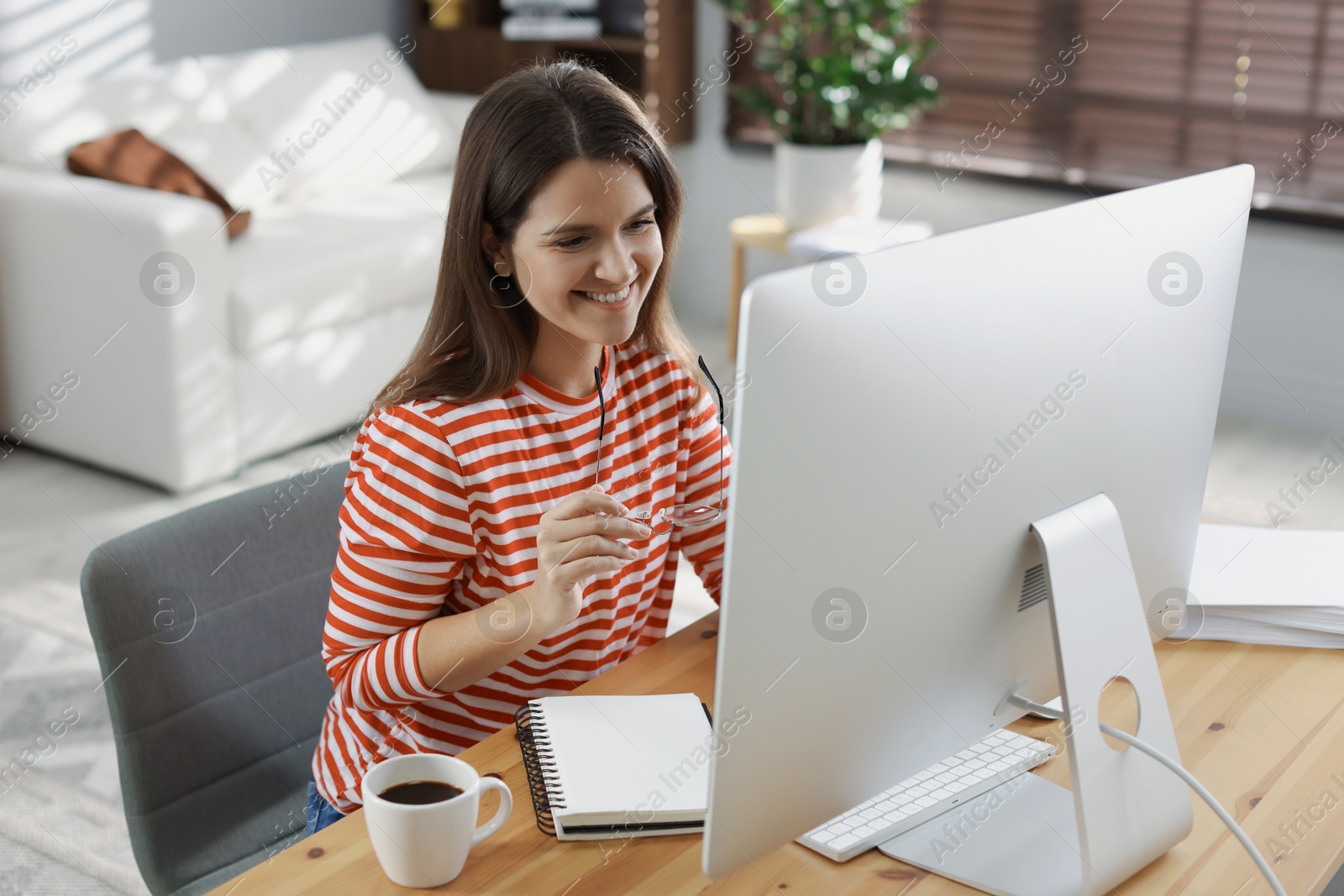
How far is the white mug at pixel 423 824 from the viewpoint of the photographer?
82 cm

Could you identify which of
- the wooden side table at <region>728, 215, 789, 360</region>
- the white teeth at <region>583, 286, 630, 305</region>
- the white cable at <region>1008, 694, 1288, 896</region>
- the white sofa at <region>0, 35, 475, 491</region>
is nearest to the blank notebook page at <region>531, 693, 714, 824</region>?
the white cable at <region>1008, 694, 1288, 896</region>

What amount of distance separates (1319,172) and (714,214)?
1890 millimetres

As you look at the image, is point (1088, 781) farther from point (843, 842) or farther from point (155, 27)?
point (155, 27)

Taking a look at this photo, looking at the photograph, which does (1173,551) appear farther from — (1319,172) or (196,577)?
(1319,172)

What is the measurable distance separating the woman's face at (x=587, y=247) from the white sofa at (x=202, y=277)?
1.92 meters

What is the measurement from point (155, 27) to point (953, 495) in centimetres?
383

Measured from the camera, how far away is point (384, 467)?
107 centimetres

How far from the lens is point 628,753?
3.20ft

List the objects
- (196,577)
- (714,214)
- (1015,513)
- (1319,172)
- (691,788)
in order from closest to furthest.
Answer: (1015,513) → (691,788) → (196,577) → (1319,172) → (714,214)

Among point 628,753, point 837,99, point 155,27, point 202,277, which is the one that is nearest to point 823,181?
point 837,99

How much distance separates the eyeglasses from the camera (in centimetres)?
117

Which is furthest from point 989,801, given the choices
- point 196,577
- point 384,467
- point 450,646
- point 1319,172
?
point 1319,172

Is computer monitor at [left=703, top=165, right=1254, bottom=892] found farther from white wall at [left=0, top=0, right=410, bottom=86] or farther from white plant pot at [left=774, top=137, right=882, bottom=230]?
white wall at [left=0, top=0, right=410, bottom=86]

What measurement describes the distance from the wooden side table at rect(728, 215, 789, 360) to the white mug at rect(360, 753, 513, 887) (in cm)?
284
